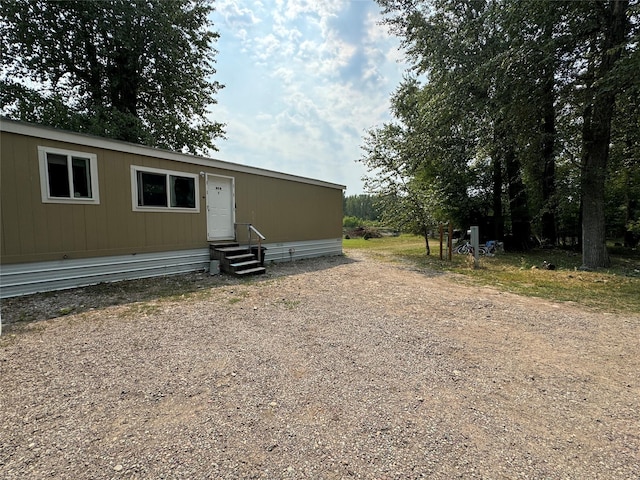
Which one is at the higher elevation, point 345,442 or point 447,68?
point 447,68

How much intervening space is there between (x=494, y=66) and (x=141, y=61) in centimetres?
1368

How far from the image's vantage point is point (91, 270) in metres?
5.54

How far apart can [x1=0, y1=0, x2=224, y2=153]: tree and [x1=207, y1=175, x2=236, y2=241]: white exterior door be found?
20.4ft

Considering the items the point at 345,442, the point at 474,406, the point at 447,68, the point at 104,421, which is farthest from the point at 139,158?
the point at 447,68

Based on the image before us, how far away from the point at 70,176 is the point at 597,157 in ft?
40.3

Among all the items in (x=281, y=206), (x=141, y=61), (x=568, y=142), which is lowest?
(x=281, y=206)

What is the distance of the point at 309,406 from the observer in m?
2.08

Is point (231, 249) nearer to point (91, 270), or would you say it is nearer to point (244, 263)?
point (244, 263)

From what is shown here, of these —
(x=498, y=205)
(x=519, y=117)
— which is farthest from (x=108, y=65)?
(x=498, y=205)

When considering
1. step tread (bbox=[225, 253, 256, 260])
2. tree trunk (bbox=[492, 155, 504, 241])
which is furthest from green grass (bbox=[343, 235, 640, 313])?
step tread (bbox=[225, 253, 256, 260])

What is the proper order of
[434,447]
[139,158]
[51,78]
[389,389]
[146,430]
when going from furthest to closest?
[51,78] < [139,158] < [389,389] < [146,430] < [434,447]

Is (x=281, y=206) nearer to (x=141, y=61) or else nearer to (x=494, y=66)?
(x=494, y=66)

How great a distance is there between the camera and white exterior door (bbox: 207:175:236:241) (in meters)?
7.41

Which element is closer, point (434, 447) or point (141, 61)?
point (434, 447)
